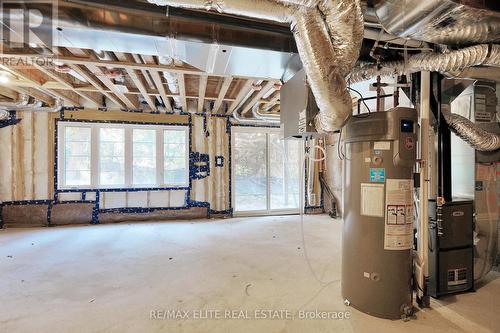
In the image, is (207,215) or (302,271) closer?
(302,271)

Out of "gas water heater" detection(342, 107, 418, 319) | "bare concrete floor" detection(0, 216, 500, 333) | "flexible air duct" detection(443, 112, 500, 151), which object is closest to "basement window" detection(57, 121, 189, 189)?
"bare concrete floor" detection(0, 216, 500, 333)

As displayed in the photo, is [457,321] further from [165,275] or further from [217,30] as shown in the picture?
[217,30]

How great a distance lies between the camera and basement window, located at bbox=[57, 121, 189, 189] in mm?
4914

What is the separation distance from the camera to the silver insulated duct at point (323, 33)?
4.54 ft

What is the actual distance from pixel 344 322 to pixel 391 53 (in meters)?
2.21

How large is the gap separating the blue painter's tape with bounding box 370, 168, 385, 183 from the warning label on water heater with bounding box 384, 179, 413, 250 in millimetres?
45

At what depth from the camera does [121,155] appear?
5.11 meters

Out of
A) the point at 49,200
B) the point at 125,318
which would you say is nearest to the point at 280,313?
the point at 125,318

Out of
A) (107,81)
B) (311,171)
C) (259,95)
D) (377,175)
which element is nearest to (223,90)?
(259,95)

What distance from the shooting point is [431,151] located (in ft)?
7.71

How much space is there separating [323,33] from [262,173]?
446 cm

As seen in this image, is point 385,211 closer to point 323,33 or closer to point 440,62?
point 440,62

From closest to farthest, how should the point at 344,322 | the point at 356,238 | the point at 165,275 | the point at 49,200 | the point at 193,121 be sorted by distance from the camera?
the point at 344,322, the point at 356,238, the point at 165,275, the point at 49,200, the point at 193,121

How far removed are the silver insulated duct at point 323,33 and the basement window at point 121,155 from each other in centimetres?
415
